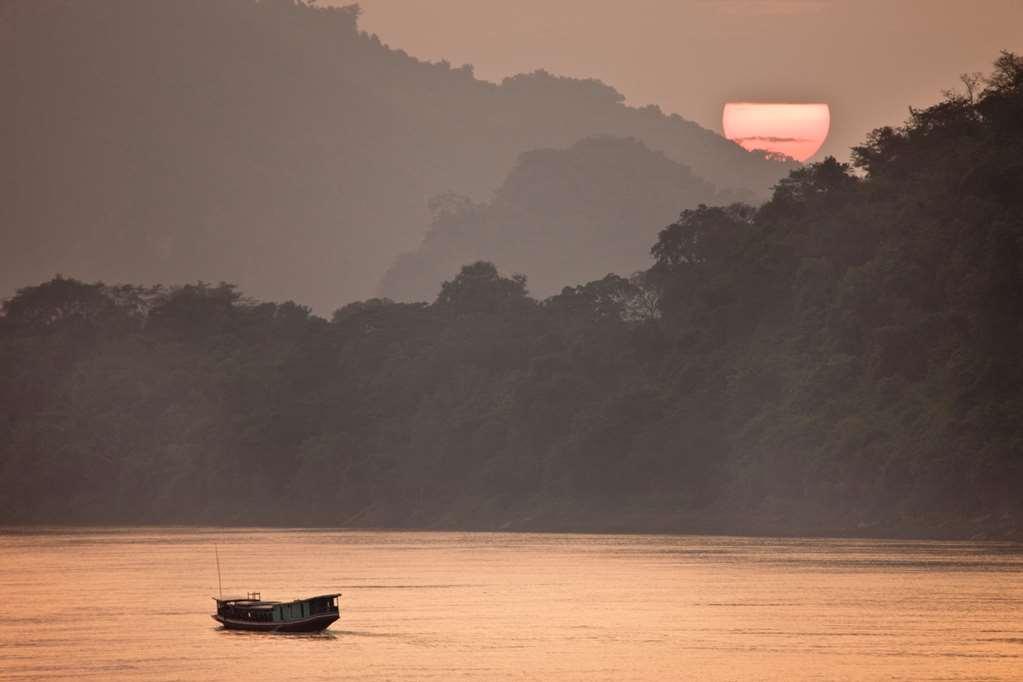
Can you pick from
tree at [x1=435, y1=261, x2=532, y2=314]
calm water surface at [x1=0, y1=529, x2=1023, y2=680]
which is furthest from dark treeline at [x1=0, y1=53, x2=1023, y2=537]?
calm water surface at [x1=0, y1=529, x2=1023, y2=680]

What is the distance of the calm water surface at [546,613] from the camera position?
5531 cm

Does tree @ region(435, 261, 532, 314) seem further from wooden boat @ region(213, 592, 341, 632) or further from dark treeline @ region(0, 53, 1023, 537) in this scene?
wooden boat @ region(213, 592, 341, 632)

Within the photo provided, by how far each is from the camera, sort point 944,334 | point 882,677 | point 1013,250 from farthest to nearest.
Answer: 1. point 944,334
2. point 1013,250
3. point 882,677

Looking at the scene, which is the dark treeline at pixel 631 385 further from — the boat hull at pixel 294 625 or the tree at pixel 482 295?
the boat hull at pixel 294 625

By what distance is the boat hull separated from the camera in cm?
6212

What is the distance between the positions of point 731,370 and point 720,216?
17704 mm

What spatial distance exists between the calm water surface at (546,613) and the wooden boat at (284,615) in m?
0.47

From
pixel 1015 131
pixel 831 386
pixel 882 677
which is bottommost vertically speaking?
pixel 882 677

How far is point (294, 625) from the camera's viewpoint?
62688 mm

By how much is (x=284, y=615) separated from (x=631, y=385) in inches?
2680

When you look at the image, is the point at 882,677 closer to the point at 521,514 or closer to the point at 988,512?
the point at 988,512

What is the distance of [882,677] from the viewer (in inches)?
2048

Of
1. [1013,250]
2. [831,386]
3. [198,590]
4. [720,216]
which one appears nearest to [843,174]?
[720,216]

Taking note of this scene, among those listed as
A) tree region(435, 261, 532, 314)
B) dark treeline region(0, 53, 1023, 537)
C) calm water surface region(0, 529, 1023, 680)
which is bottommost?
calm water surface region(0, 529, 1023, 680)
